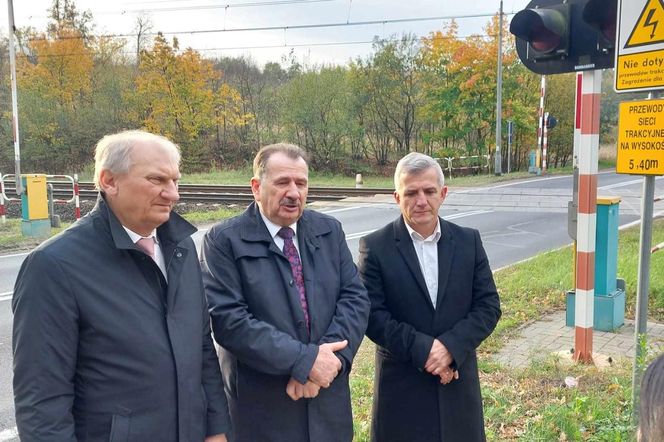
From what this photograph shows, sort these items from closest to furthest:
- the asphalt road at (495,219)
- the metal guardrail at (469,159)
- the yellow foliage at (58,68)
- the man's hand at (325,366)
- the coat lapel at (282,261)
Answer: the man's hand at (325,366) → the coat lapel at (282,261) → the asphalt road at (495,219) → the metal guardrail at (469,159) → the yellow foliage at (58,68)

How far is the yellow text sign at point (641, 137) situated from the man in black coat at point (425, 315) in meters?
1.12

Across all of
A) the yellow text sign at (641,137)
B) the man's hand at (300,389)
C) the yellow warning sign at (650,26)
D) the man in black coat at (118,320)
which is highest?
the yellow warning sign at (650,26)

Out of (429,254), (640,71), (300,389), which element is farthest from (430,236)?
(640,71)

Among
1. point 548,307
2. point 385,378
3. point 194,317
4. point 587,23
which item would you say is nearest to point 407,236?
point 385,378

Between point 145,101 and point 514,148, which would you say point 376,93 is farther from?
point 145,101

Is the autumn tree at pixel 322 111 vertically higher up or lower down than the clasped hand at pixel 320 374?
higher up

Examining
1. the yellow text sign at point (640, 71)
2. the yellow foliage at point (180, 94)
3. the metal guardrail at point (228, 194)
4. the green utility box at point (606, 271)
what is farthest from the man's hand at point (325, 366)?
the yellow foliage at point (180, 94)

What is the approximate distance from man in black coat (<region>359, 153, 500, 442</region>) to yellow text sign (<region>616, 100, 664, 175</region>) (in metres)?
1.12

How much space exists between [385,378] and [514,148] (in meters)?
35.6

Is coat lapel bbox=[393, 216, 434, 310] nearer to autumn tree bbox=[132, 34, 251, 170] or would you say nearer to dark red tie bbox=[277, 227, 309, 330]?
dark red tie bbox=[277, 227, 309, 330]

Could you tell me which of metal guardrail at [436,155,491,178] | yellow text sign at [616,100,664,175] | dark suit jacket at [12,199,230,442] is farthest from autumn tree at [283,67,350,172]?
dark suit jacket at [12,199,230,442]

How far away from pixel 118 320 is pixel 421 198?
1.51 metres

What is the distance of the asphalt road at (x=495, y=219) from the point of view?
6738 mm

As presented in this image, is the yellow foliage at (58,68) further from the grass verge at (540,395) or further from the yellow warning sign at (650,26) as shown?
the yellow warning sign at (650,26)
